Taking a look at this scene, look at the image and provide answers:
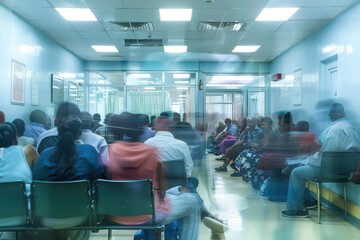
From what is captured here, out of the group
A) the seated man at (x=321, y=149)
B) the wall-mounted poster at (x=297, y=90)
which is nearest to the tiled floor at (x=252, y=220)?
the seated man at (x=321, y=149)

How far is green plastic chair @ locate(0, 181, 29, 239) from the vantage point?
176 cm

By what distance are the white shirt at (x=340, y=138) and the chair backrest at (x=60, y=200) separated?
7.50 ft

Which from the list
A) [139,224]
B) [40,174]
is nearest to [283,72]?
[139,224]

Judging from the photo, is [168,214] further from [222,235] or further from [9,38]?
[9,38]

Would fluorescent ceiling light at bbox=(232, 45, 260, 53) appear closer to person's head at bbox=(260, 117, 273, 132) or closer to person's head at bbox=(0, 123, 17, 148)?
person's head at bbox=(260, 117, 273, 132)

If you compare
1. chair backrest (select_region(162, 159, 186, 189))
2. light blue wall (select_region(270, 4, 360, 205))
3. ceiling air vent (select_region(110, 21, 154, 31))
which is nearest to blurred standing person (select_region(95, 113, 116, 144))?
chair backrest (select_region(162, 159, 186, 189))

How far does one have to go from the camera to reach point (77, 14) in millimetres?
3990

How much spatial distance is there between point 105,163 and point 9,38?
8.31ft

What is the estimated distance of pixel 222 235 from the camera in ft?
8.69

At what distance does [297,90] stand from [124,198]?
8.62ft

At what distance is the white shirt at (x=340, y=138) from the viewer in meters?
3.07

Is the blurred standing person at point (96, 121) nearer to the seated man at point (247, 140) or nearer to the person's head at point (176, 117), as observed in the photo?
the person's head at point (176, 117)

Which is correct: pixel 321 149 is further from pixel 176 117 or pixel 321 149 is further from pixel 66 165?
pixel 66 165

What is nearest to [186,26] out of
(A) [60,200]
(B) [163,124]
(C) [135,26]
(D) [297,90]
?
(C) [135,26]
